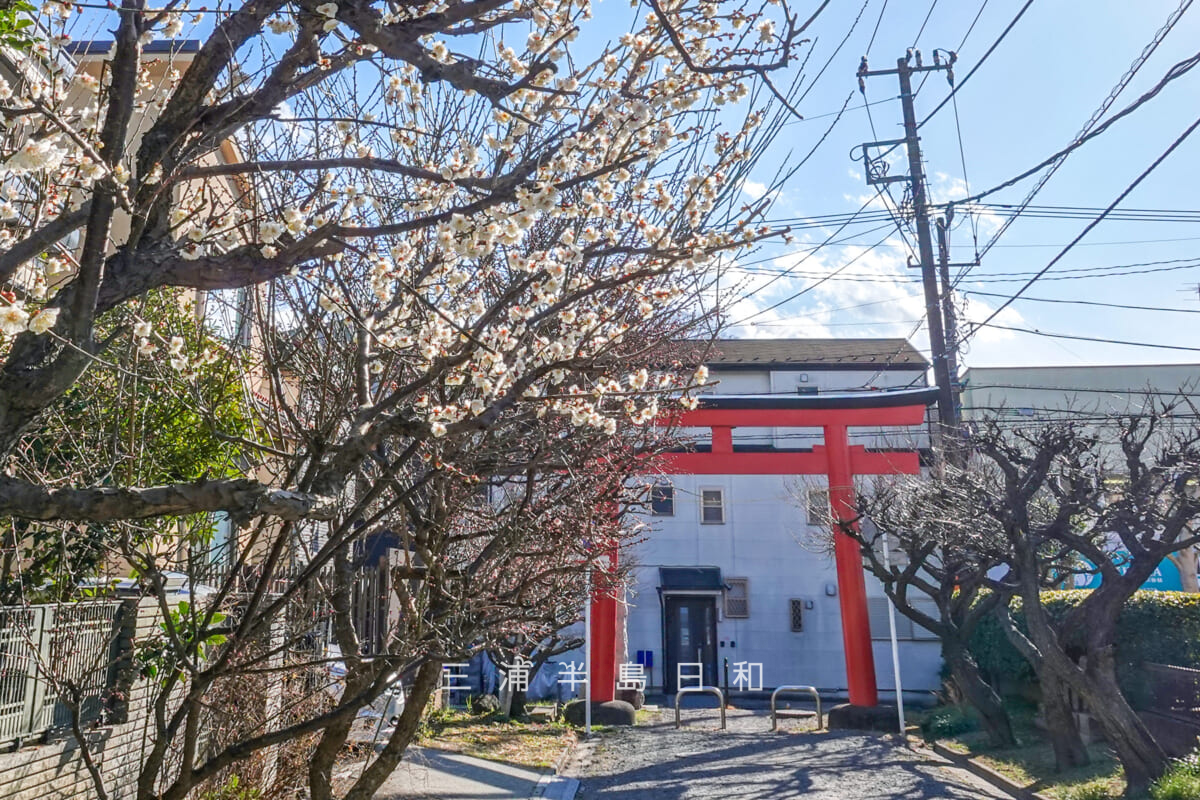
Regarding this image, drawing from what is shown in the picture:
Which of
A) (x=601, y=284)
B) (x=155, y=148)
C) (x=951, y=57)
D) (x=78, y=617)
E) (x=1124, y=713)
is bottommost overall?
(x=1124, y=713)

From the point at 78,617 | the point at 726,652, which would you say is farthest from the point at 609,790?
the point at 726,652

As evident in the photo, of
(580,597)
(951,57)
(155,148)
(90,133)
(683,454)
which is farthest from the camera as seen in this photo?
(951,57)

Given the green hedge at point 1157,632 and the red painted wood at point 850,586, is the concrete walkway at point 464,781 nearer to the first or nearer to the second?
the red painted wood at point 850,586

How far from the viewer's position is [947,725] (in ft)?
48.9

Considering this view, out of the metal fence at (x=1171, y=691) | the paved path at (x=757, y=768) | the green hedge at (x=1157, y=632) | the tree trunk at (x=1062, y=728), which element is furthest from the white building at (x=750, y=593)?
the metal fence at (x=1171, y=691)

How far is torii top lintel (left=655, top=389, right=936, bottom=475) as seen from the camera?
15.6 meters

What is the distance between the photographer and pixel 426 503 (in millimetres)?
6910

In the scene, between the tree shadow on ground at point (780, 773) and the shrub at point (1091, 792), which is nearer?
the shrub at point (1091, 792)

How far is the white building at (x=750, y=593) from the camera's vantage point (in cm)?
2375

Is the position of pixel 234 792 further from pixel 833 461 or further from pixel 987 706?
pixel 833 461

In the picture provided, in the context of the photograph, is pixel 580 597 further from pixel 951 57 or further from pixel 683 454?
pixel 951 57

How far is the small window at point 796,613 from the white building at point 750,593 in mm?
28

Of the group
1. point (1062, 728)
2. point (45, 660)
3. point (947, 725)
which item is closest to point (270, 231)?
point (45, 660)

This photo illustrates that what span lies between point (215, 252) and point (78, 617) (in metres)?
3.71
